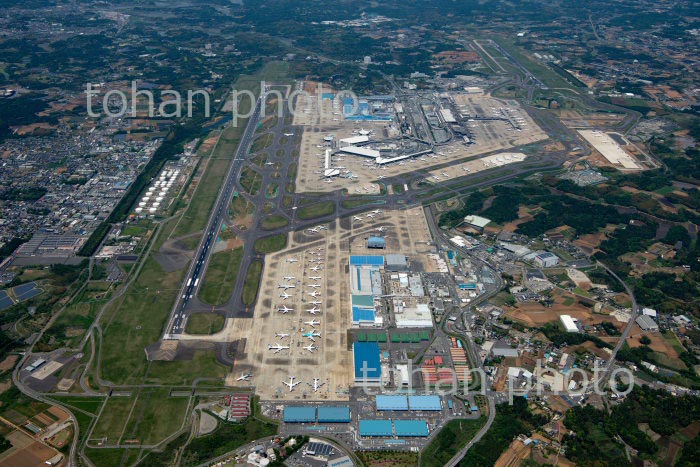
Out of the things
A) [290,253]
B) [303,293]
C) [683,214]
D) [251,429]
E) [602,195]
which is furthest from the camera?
[602,195]

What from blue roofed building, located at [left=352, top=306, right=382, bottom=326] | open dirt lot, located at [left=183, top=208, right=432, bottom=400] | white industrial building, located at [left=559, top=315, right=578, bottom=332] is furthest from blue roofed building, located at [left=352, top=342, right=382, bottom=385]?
white industrial building, located at [left=559, top=315, right=578, bottom=332]

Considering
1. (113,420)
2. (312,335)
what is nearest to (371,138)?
(312,335)

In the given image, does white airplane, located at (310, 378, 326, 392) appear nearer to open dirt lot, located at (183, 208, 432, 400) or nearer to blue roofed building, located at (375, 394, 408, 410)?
open dirt lot, located at (183, 208, 432, 400)

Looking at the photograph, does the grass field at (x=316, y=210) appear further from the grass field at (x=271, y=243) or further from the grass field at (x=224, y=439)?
the grass field at (x=224, y=439)

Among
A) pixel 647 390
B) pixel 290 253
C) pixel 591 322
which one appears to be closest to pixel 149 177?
pixel 290 253

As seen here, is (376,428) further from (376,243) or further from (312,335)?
(376,243)

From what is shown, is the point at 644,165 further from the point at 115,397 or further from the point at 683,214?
the point at 115,397
